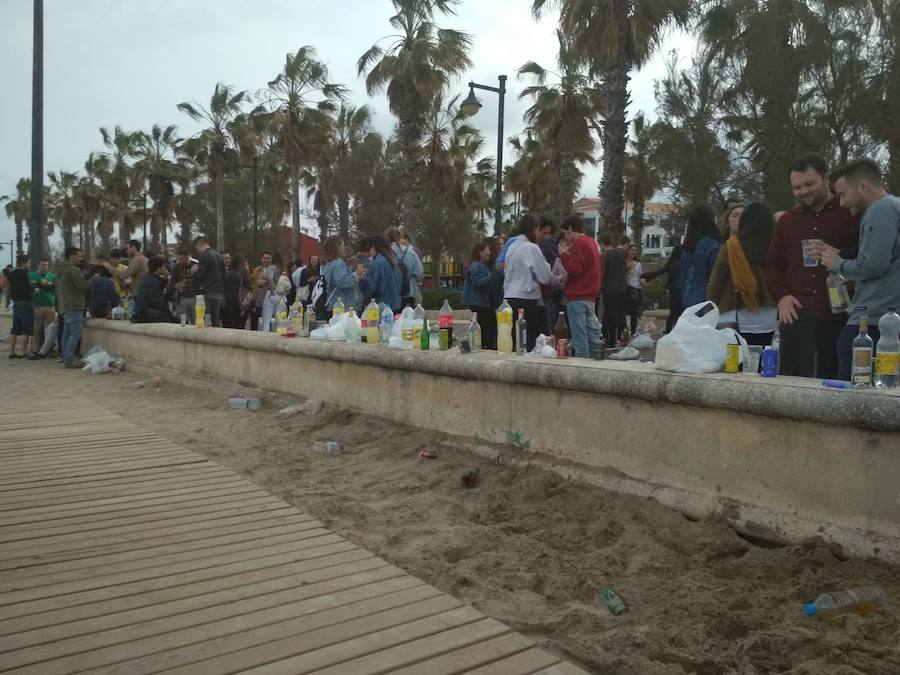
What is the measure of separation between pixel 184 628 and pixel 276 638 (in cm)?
39

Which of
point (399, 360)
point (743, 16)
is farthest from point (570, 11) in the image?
point (399, 360)

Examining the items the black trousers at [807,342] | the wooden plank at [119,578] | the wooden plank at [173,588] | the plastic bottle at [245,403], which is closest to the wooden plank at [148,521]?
the wooden plank at [119,578]

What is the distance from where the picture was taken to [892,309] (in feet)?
13.2

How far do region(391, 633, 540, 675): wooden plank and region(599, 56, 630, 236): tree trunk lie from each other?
662 inches

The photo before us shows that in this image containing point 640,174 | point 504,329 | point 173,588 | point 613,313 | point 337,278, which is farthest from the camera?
point 640,174

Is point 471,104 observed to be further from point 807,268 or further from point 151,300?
point 807,268

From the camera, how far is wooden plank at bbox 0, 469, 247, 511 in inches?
190

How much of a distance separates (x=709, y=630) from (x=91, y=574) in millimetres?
2745

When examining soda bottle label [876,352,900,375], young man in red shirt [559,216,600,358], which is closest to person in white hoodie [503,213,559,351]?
young man in red shirt [559,216,600,358]

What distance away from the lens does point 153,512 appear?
181 inches

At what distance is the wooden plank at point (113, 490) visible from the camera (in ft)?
15.9

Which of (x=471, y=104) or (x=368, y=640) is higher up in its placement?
(x=471, y=104)

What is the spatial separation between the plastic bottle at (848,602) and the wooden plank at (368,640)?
4.13 feet

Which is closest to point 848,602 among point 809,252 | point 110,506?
point 809,252
